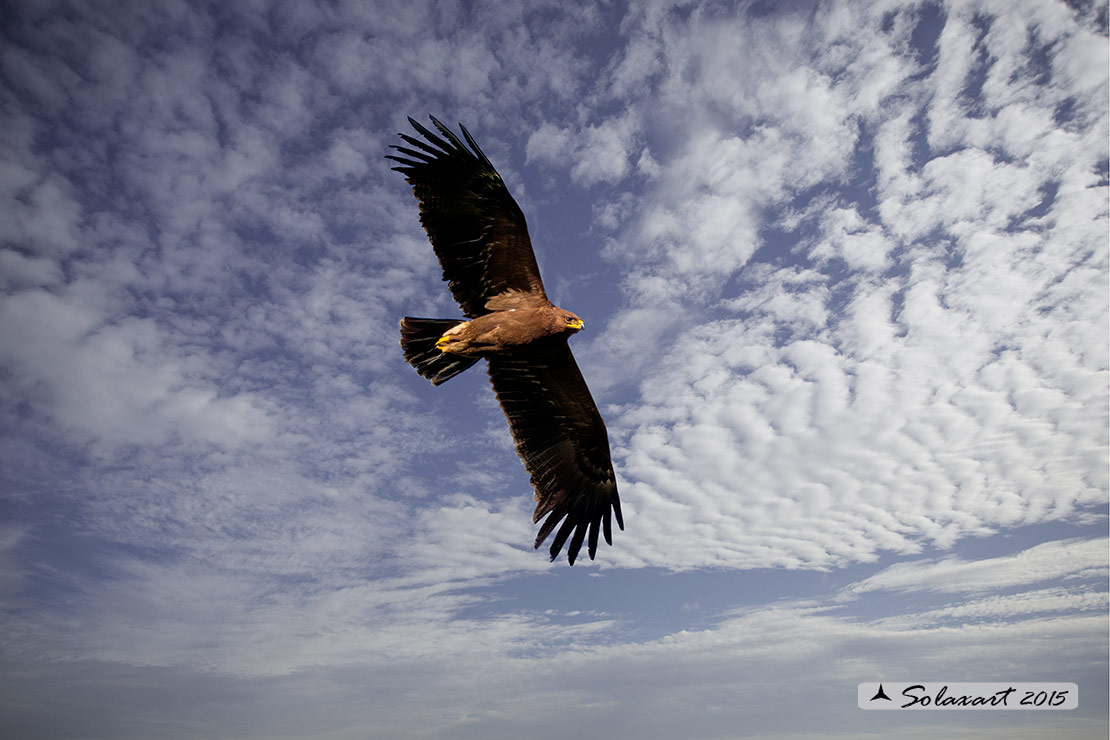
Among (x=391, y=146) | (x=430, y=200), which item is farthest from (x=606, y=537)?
(x=391, y=146)

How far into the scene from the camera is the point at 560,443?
1087cm

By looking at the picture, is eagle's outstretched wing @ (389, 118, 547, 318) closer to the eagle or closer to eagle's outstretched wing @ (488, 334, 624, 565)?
the eagle

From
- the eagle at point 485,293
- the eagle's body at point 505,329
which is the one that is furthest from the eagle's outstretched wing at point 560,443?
the eagle's body at point 505,329

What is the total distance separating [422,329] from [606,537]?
4.08m

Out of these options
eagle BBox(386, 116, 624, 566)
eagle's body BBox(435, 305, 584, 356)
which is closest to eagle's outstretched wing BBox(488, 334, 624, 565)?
eagle BBox(386, 116, 624, 566)

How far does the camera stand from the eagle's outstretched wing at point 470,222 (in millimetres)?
9078

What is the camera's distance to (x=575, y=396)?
10.5m

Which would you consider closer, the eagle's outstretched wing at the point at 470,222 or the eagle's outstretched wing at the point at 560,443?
the eagle's outstretched wing at the point at 470,222

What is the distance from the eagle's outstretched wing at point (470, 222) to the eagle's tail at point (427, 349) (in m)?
0.47

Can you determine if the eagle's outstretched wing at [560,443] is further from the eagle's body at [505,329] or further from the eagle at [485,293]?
the eagle's body at [505,329]

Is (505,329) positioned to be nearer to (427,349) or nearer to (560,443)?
(427,349)

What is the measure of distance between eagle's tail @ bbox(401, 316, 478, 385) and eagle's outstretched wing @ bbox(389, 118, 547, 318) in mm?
465

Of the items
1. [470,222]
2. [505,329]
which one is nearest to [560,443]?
[505,329]

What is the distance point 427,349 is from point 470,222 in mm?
1742
